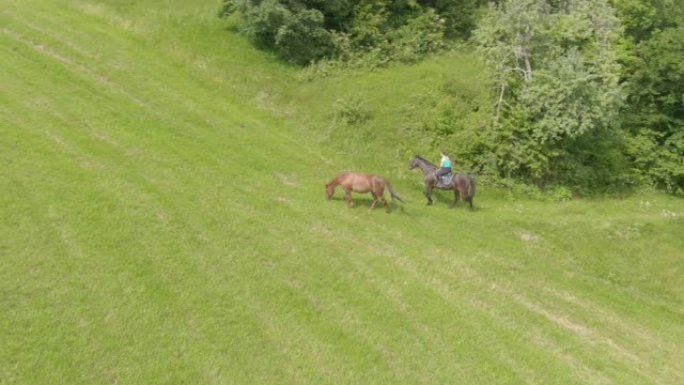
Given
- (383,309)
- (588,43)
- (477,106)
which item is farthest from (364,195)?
(588,43)

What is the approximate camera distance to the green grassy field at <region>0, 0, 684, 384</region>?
12398 millimetres

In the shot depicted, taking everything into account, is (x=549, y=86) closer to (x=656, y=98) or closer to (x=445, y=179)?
(x=445, y=179)

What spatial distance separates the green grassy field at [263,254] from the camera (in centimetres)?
1240

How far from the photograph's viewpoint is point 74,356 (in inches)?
445

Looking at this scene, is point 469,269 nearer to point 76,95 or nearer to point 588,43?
point 588,43

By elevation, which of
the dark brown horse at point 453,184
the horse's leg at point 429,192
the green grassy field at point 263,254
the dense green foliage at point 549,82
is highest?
the dense green foliage at point 549,82

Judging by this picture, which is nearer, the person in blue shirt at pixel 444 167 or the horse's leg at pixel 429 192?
the person in blue shirt at pixel 444 167

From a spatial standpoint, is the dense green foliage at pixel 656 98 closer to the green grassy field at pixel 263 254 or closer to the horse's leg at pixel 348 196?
the green grassy field at pixel 263 254

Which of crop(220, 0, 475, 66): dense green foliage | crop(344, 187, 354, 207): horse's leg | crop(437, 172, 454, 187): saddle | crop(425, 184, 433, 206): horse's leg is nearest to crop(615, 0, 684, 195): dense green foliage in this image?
crop(220, 0, 475, 66): dense green foliage

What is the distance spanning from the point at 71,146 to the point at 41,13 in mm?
16574

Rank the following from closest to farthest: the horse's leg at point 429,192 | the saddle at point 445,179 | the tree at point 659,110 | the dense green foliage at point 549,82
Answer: the saddle at point 445,179
the horse's leg at point 429,192
the dense green foliage at point 549,82
the tree at point 659,110

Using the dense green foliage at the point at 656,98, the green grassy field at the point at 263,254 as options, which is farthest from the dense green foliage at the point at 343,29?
the dense green foliage at the point at 656,98

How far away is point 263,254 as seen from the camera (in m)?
15.9

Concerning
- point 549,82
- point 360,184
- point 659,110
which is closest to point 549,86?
point 549,82
